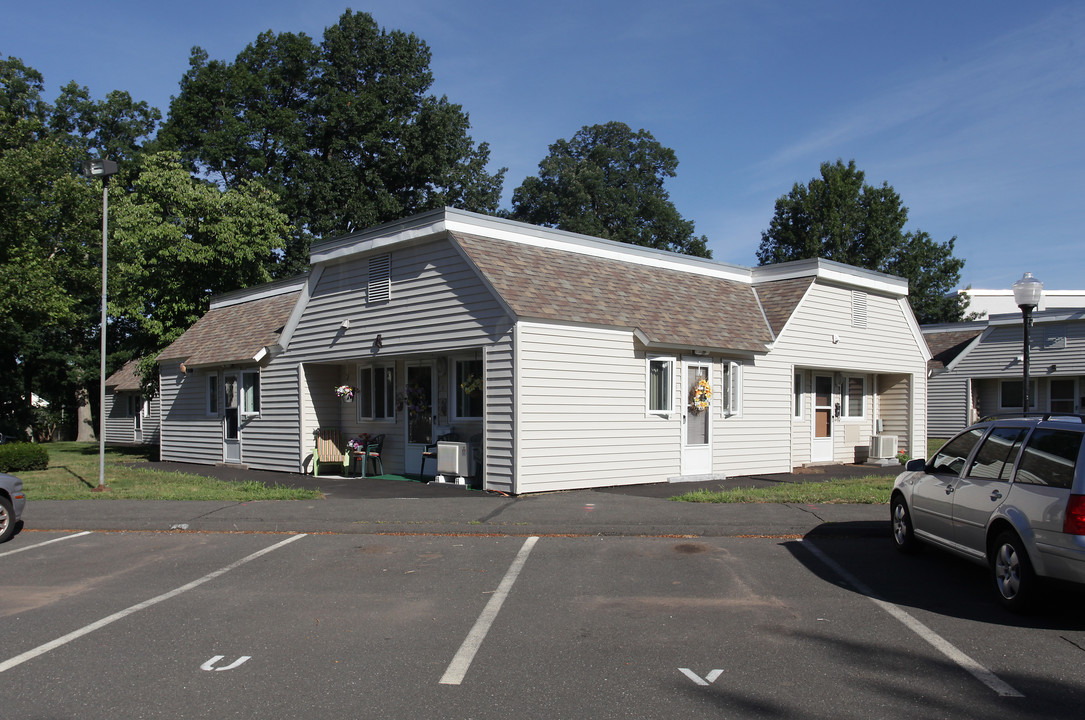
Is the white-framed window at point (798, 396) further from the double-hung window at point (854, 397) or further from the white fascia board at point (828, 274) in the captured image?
the white fascia board at point (828, 274)

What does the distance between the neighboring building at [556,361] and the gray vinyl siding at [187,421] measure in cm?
7

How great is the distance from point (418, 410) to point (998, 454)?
37.3 feet

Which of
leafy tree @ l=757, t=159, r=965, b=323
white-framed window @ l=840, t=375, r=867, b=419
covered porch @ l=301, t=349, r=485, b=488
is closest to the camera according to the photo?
covered porch @ l=301, t=349, r=485, b=488

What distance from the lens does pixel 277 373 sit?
19.1 m

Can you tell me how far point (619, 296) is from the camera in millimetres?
15891

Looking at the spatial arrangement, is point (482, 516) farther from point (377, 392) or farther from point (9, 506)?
point (377, 392)

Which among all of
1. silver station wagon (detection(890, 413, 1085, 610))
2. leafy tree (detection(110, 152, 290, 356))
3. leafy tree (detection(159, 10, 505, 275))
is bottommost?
silver station wagon (detection(890, 413, 1085, 610))

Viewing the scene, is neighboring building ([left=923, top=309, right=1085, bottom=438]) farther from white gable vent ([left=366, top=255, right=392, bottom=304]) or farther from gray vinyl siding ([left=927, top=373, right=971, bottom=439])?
white gable vent ([left=366, top=255, right=392, bottom=304])

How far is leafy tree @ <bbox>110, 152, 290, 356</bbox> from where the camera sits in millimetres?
25141

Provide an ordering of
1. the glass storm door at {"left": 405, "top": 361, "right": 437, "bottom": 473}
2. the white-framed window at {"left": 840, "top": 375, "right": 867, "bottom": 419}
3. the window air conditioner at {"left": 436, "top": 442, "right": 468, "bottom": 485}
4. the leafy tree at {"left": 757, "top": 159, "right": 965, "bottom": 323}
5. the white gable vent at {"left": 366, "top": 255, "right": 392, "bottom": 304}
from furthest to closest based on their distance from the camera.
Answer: the leafy tree at {"left": 757, "top": 159, "right": 965, "bottom": 323} < the white-framed window at {"left": 840, "top": 375, "right": 867, "bottom": 419} < the glass storm door at {"left": 405, "top": 361, "right": 437, "bottom": 473} < the white gable vent at {"left": 366, "top": 255, "right": 392, "bottom": 304} < the window air conditioner at {"left": 436, "top": 442, "right": 468, "bottom": 485}

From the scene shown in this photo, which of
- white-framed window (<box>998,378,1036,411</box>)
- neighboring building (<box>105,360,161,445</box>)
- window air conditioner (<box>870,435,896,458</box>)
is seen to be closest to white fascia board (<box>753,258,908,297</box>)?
window air conditioner (<box>870,435,896,458</box>)

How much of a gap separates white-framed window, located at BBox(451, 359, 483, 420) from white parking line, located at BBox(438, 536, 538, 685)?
6.45 meters

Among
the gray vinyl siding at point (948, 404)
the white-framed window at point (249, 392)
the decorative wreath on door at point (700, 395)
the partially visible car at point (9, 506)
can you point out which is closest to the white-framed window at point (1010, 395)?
the gray vinyl siding at point (948, 404)

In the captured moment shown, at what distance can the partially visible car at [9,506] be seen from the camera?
34.9ft
